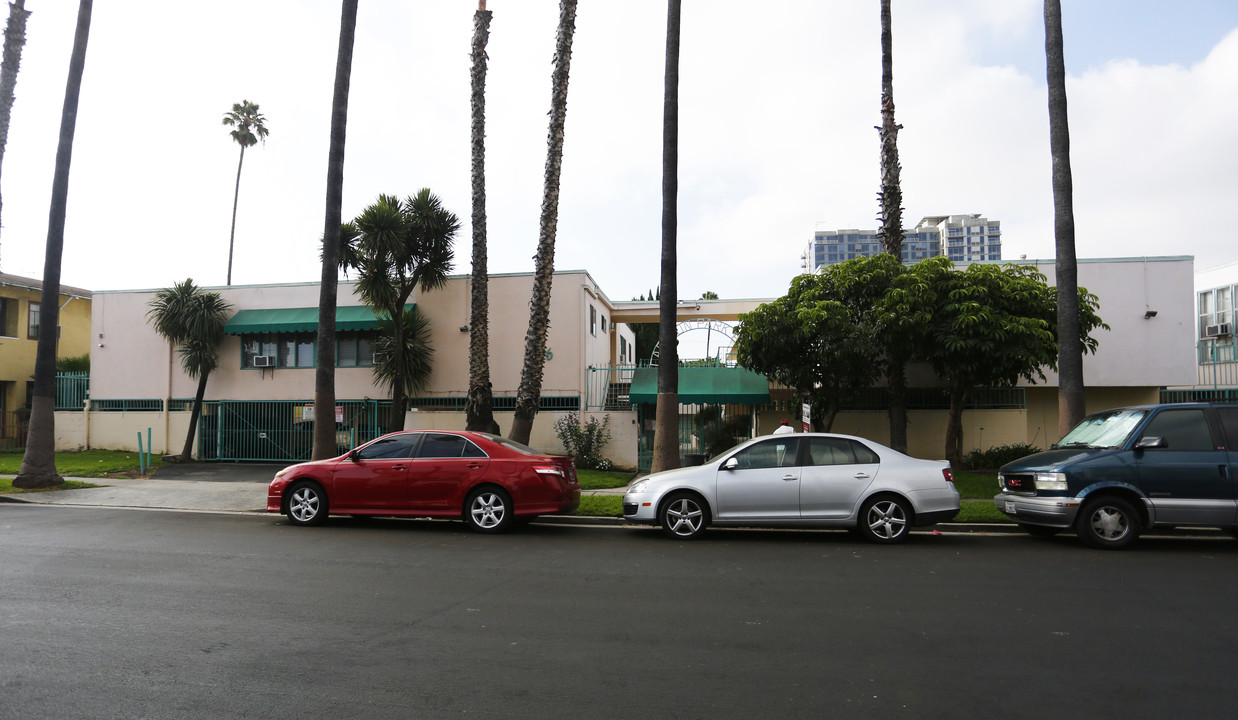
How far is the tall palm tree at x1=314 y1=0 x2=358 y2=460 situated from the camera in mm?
13891

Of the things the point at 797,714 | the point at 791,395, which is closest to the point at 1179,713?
the point at 797,714

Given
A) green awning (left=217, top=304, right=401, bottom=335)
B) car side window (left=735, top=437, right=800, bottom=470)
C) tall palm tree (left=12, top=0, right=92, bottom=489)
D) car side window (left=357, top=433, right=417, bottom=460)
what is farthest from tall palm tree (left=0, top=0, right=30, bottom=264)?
car side window (left=735, top=437, right=800, bottom=470)

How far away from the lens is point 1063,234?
480 inches

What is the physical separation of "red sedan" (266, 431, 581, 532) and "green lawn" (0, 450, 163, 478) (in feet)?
34.9

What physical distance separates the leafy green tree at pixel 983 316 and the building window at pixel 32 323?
1219 inches

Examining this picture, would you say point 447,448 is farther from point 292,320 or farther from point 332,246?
point 292,320

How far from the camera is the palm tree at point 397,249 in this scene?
58.9 ft

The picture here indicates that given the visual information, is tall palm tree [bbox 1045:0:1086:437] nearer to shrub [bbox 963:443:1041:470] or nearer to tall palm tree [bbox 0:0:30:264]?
shrub [bbox 963:443:1041:470]

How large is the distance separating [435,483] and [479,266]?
315 inches

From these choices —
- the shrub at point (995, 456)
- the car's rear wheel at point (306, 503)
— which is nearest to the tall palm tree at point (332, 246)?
the car's rear wheel at point (306, 503)

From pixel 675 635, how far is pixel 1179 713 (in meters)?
3.04

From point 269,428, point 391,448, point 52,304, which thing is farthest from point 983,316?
point 52,304

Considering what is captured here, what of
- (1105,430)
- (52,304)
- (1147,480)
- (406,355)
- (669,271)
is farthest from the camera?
(406,355)

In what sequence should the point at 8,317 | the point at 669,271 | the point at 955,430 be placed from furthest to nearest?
the point at 8,317 → the point at 955,430 → the point at 669,271
